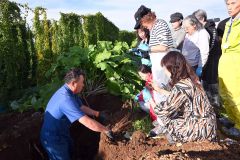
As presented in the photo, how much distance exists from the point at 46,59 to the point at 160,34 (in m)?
4.42

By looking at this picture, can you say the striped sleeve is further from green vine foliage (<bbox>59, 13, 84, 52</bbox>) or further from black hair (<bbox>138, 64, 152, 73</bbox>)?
green vine foliage (<bbox>59, 13, 84, 52</bbox>)

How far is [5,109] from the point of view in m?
7.62

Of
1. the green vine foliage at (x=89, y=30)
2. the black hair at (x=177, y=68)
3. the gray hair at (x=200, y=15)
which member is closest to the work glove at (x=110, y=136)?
the black hair at (x=177, y=68)

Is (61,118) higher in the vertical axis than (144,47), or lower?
lower

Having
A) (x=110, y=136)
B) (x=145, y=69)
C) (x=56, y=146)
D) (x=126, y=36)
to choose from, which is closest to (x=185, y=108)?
(x=110, y=136)

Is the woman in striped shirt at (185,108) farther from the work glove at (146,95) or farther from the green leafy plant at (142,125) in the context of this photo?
the work glove at (146,95)

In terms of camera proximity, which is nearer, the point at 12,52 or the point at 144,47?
the point at 144,47

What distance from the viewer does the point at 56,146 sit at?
4.93m

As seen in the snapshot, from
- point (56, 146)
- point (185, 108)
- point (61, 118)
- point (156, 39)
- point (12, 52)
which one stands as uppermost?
point (156, 39)

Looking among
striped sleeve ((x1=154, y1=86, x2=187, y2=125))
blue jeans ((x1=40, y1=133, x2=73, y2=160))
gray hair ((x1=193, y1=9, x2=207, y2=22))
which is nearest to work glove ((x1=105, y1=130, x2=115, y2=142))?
blue jeans ((x1=40, y1=133, x2=73, y2=160))

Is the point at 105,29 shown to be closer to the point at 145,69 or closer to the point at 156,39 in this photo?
the point at 145,69

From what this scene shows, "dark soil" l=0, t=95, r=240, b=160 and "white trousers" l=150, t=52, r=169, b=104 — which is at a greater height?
"white trousers" l=150, t=52, r=169, b=104

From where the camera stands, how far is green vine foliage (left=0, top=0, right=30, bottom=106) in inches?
306

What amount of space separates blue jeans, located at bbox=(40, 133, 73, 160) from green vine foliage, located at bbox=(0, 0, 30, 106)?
2.99 m
